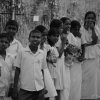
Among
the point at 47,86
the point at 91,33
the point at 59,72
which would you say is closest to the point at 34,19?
the point at 91,33

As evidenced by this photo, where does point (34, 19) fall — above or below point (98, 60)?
above

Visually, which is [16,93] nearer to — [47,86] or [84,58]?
[47,86]

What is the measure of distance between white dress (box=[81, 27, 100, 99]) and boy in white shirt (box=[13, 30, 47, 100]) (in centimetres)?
195

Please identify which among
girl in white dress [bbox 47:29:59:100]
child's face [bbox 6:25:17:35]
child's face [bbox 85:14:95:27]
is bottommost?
girl in white dress [bbox 47:29:59:100]

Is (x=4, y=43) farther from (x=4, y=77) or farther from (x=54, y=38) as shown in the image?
(x=54, y=38)

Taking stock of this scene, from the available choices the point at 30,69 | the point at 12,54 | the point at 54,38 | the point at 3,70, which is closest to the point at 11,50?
the point at 12,54

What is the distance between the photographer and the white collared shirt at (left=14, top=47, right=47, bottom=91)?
432 centimetres

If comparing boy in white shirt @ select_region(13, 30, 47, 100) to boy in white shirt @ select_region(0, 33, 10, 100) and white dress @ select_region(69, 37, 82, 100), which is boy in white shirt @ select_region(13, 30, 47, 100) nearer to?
boy in white shirt @ select_region(0, 33, 10, 100)

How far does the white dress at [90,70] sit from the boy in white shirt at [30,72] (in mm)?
1954

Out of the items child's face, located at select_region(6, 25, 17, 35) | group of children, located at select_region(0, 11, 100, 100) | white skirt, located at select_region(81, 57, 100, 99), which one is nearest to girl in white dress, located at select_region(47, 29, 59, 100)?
group of children, located at select_region(0, 11, 100, 100)

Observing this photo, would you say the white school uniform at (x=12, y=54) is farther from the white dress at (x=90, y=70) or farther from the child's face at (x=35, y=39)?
the white dress at (x=90, y=70)

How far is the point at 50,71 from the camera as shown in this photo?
4949 mm

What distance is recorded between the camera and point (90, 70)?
20.8 feet

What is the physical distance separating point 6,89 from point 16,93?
0.17 meters
